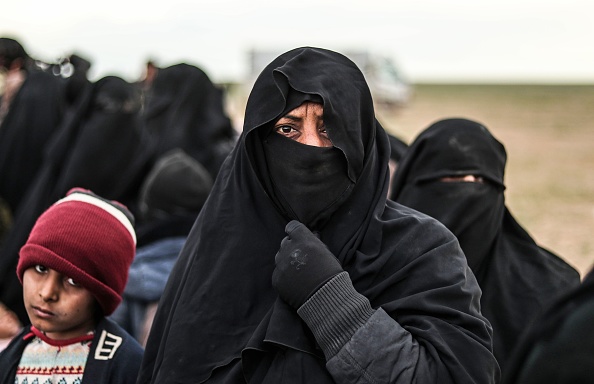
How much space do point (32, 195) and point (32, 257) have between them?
331cm

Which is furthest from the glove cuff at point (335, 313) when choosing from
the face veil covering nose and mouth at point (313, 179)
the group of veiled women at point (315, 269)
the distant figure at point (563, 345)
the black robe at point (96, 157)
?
the black robe at point (96, 157)

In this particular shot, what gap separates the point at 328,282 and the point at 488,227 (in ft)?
3.29

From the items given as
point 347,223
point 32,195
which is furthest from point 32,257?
point 32,195

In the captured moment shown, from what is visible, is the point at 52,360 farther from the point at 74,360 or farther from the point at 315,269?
the point at 315,269

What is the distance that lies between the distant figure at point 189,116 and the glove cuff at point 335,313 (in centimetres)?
413

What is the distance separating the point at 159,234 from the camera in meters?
3.81

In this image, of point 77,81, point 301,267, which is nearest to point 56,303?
point 301,267

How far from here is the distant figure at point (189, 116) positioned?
6391 millimetres

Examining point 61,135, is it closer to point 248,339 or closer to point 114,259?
point 114,259

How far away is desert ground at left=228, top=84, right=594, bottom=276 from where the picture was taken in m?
11.3

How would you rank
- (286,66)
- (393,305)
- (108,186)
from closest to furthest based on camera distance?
(393,305)
(286,66)
(108,186)

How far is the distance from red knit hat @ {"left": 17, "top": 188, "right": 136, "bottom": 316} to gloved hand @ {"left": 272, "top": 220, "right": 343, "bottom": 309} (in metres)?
0.67

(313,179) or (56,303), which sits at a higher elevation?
(313,179)

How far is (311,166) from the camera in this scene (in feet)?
7.52
